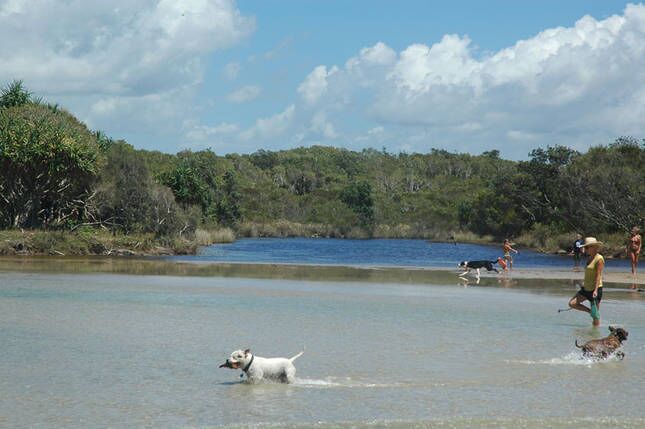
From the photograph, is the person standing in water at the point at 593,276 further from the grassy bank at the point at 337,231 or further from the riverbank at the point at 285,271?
the grassy bank at the point at 337,231

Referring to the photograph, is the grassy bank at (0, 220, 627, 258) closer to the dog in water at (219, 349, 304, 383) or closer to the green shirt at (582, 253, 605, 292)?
the green shirt at (582, 253, 605, 292)

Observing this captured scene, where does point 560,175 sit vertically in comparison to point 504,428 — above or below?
above

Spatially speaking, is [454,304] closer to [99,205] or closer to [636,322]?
[636,322]

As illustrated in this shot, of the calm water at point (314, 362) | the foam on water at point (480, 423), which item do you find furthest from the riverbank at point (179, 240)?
the foam on water at point (480, 423)

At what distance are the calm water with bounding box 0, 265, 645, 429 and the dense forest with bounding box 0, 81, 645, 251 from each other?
2486 centimetres

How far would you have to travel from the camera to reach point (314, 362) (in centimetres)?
1425

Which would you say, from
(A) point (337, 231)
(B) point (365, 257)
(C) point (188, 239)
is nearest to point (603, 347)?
(C) point (188, 239)

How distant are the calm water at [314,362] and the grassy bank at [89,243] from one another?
20363 millimetres

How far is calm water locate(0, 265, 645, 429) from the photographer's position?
422 inches

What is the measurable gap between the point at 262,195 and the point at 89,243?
237 ft

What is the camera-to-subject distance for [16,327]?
17.4 meters

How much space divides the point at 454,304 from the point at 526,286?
26.4 ft

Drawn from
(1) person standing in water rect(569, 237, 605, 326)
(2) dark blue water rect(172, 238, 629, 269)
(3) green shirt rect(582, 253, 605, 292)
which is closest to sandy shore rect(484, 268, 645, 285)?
(2) dark blue water rect(172, 238, 629, 269)

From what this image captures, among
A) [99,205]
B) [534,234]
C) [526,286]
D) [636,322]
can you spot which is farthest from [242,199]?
[636,322]
